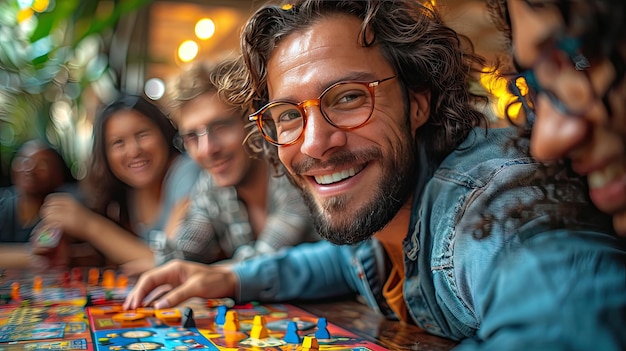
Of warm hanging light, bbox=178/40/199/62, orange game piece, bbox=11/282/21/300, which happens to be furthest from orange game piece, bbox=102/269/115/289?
warm hanging light, bbox=178/40/199/62

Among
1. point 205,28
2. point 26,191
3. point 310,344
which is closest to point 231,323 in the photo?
point 310,344

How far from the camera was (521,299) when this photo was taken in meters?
0.25

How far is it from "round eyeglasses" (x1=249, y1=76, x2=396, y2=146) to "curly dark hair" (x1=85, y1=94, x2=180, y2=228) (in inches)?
17.0

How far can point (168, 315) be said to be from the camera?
22.7 inches

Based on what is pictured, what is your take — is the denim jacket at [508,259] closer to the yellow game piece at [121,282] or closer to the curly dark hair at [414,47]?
the curly dark hair at [414,47]

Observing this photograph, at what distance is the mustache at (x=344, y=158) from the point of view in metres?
0.46

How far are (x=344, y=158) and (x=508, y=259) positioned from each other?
0.68 feet

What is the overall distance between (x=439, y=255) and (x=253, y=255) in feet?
1.61

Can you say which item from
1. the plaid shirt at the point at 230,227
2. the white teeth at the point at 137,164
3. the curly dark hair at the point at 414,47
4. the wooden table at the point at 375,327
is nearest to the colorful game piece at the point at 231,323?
the wooden table at the point at 375,327

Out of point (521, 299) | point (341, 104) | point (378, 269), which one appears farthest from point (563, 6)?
point (378, 269)

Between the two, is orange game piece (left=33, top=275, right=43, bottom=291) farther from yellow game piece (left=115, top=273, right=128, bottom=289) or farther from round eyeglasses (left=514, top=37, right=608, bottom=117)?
round eyeglasses (left=514, top=37, right=608, bottom=117)

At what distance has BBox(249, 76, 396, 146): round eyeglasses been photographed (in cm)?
45

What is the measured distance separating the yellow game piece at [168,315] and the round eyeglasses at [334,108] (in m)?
0.22

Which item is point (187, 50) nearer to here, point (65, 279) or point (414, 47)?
point (65, 279)
